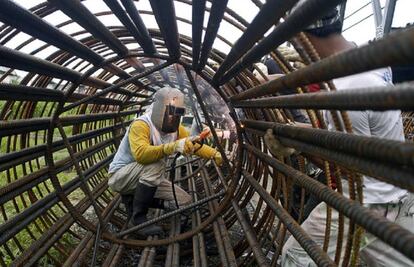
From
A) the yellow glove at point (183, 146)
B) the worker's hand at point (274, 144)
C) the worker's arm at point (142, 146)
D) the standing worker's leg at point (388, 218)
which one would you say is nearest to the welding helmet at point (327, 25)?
the worker's hand at point (274, 144)

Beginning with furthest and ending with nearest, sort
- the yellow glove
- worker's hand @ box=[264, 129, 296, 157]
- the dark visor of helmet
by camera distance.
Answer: the dark visor of helmet
the yellow glove
worker's hand @ box=[264, 129, 296, 157]

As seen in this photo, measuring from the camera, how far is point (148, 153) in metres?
3.37

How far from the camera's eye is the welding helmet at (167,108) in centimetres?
348

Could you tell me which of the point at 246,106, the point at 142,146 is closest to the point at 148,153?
the point at 142,146

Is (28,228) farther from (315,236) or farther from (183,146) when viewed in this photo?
(315,236)

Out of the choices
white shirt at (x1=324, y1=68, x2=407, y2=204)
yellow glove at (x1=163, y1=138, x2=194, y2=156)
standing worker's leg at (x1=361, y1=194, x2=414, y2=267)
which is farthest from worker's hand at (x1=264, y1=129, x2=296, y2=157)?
yellow glove at (x1=163, y1=138, x2=194, y2=156)

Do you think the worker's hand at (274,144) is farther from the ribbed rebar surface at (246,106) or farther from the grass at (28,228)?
the grass at (28,228)

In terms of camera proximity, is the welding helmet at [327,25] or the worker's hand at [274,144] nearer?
the worker's hand at [274,144]

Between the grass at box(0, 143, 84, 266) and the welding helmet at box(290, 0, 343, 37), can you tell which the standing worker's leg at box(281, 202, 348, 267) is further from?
the grass at box(0, 143, 84, 266)

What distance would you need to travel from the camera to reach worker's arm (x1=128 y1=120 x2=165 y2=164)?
3.37 metres

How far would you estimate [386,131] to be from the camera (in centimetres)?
201

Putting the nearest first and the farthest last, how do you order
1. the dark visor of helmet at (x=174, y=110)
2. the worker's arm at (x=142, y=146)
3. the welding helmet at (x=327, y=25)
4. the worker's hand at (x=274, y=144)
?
the worker's hand at (x=274, y=144)
the welding helmet at (x=327, y=25)
the worker's arm at (x=142, y=146)
the dark visor of helmet at (x=174, y=110)

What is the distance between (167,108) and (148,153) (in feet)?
1.50

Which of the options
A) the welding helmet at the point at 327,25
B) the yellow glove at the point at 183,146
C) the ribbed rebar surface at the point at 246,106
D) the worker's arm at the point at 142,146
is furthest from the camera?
the worker's arm at the point at 142,146
